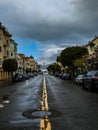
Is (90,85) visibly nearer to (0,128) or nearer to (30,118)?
(30,118)

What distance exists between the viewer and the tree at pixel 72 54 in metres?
71.5

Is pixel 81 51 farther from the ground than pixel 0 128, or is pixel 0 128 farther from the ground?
pixel 81 51

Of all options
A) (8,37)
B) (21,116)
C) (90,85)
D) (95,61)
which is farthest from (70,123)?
(8,37)

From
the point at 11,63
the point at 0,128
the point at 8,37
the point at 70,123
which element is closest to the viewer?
the point at 0,128

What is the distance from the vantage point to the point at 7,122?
966 centimetres

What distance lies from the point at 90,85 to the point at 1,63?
46385 millimetres

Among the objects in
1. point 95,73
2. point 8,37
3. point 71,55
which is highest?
point 8,37

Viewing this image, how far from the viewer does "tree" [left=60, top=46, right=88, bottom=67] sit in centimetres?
7149

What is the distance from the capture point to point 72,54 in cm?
7250

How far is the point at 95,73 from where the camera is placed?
84.0 feet

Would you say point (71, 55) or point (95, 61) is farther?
point (71, 55)

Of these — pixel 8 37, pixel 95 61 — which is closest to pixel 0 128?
pixel 95 61

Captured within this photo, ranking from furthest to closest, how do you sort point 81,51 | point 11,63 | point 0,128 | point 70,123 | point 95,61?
point 81,51, point 11,63, point 95,61, point 70,123, point 0,128

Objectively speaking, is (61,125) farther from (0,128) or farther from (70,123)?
(0,128)
